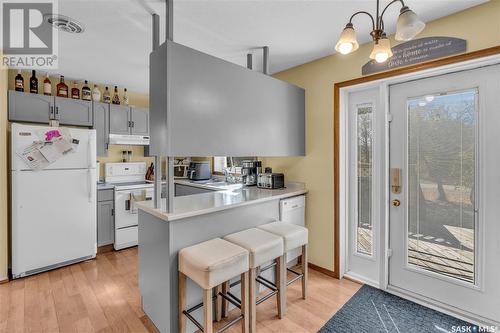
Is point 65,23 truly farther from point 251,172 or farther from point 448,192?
point 448,192

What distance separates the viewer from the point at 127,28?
219 cm

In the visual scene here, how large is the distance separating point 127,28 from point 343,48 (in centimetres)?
193

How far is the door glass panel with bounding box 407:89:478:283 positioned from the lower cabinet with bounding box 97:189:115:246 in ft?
12.3

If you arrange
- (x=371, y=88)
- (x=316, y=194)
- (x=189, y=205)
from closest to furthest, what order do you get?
(x=189, y=205)
(x=371, y=88)
(x=316, y=194)

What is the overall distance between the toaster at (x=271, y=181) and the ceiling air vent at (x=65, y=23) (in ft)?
7.74

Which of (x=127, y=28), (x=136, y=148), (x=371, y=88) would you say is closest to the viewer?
(x=127, y=28)

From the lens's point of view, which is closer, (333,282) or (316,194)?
(333,282)

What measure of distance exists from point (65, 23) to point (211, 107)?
4.86 feet

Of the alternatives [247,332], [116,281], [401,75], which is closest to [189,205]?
[247,332]

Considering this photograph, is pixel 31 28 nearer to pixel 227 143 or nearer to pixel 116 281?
pixel 227 143

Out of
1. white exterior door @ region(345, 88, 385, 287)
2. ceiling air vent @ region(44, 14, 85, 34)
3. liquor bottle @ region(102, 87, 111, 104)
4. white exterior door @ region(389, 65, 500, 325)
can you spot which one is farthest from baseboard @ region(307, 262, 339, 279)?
liquor bottle @ region(102, 87, 111, 104)

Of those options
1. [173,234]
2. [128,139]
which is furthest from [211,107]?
[128,139]

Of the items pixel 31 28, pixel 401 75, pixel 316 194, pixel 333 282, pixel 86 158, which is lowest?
pixel 333 282

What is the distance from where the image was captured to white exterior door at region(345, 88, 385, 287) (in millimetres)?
2543
